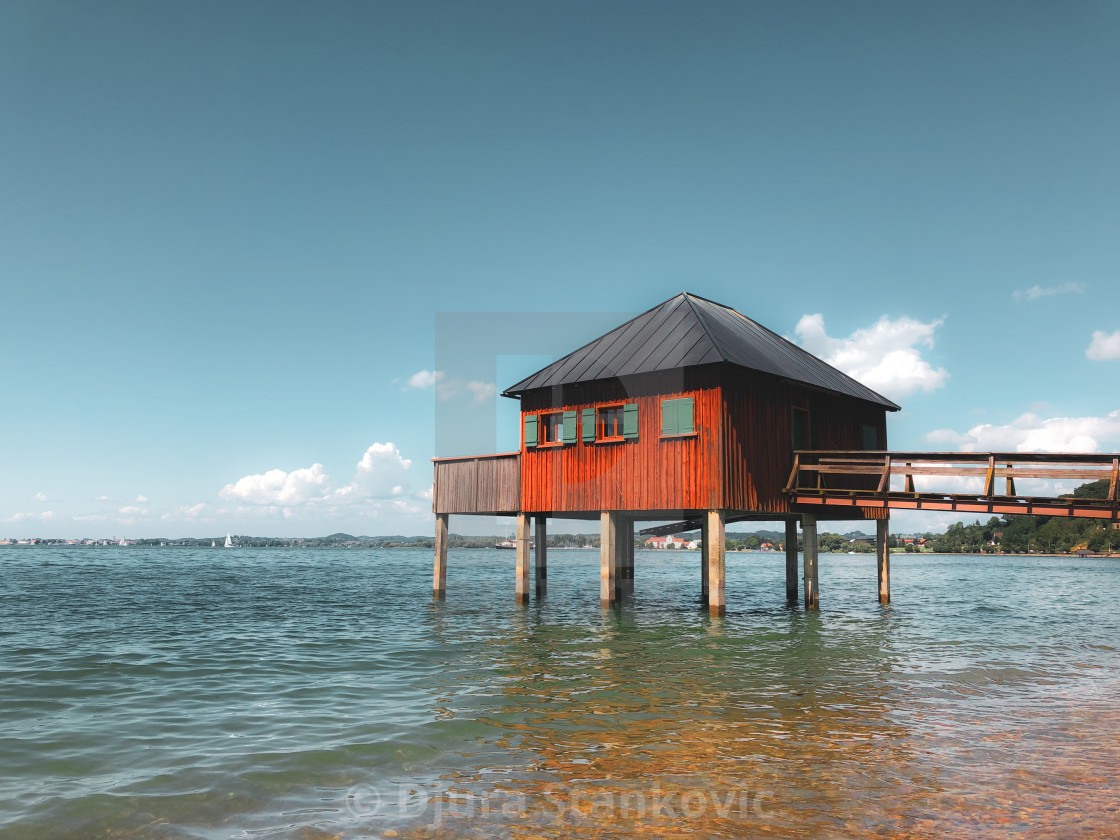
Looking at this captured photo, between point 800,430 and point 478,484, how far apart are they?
10438 mm

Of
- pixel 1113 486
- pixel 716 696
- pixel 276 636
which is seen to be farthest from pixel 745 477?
pixel 276 636

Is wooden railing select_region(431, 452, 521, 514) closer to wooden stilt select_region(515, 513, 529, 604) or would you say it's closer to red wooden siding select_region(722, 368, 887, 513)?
wooden stilt select_region(515, 513, 529, 604)

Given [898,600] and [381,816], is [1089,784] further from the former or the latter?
[898,600]

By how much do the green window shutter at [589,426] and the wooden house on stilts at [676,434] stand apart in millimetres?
33

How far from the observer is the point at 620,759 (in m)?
8.69

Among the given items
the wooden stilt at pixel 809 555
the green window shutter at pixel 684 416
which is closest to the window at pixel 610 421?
the green window shutter at pixel 684 416

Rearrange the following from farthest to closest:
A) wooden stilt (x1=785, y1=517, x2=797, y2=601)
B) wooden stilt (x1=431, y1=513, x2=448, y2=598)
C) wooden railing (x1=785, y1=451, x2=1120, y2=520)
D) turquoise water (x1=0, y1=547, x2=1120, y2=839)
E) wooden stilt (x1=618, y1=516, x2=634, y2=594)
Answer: wooden stilt (x1=618, y1=516, x2=634, y2=594), wooden stilt (x1=431, y1=513, x2=448, y2=598), wooden stilt (x1=785, y1=517, x2=797, y2=601), wooden railing (x1=785, y1=451, x2=1120, y2=520), turquoise water (x1=0, y1=547, x2=1120, y2=839)

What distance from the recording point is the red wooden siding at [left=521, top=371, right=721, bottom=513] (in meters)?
20.7

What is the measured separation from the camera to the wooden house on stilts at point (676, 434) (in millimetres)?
20812

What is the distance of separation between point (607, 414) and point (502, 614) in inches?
280

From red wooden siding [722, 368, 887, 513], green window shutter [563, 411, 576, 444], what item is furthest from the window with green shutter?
red wooden siding [722, 368, 887, 513]

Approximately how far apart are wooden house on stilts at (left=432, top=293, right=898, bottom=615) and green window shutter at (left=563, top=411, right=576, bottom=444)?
0.15 feet

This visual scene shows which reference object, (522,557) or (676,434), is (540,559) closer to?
(522,557)

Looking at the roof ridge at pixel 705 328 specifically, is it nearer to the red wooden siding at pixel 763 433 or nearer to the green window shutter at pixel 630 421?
the red wooden siding at pixel 763 433
